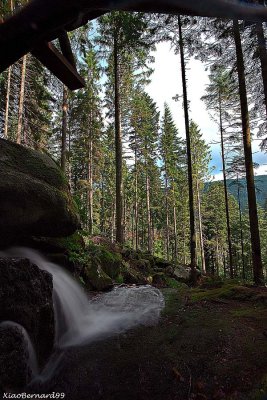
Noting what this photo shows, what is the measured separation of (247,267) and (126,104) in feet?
115

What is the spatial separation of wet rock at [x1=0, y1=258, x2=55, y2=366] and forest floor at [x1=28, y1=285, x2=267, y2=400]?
49cm

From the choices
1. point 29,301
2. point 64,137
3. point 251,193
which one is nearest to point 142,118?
point 64,137

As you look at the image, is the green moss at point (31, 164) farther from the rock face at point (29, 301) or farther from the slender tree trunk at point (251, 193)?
the slender tree trunk at point (251, 193)

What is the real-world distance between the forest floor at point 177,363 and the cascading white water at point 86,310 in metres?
0.37

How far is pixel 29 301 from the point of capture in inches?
173

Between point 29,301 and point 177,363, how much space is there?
7.57 feet

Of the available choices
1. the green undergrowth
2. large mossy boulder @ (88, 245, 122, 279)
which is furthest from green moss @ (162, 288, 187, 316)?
large mossy boulder @ (88, 245, 122, 279)

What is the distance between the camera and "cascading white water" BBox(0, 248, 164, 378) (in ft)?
17.9

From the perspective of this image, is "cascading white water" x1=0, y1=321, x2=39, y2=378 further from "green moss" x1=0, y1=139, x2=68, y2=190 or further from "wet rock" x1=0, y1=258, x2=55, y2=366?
"green moss" x1=0, y1=139, x2=68, y2=190

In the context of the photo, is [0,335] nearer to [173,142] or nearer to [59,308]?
[59,308]

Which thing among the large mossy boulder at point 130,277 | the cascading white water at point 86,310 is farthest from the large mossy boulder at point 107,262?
the cascading white water at point 86,310

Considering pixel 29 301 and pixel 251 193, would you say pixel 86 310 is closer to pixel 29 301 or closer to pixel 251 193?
pixel 29 301

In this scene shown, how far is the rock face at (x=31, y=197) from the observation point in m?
5.21

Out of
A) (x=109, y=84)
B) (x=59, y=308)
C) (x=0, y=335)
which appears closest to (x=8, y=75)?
(x=109, y=84)
